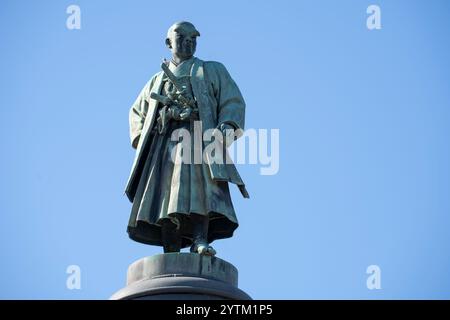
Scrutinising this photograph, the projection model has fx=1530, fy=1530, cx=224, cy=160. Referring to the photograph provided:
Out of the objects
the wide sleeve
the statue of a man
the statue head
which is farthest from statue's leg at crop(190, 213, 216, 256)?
the statue head

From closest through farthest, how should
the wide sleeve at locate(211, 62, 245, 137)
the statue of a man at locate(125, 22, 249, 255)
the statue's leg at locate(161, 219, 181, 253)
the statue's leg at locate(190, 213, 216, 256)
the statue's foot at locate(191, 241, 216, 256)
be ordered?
1. the statue's foot at locate(191, 241, 216, 256)
2. the statue's leg at locate(190, 213, 216, 256)
3. the statue of a man at locate(125, 22, 249, 255)
4. the statue's leg at locate(161, 219, 181, 253)
5. the wide sleeve at locate(211, 62, 245, 137)

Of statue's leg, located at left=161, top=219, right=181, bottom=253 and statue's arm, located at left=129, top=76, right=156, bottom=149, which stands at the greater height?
statue's arm, located at left=129, top=76, right=156, bottom=149

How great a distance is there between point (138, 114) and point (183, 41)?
4.65 feet

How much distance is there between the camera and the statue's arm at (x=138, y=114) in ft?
82.2

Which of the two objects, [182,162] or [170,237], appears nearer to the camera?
[170,237]

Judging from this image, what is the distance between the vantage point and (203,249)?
909 inches

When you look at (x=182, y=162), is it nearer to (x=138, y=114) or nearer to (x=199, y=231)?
(x=199, y=231)

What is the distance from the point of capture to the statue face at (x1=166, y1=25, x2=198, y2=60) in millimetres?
25188

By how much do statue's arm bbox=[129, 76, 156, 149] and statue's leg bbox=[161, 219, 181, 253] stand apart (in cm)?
184

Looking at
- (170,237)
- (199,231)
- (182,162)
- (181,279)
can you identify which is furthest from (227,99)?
(181,279)

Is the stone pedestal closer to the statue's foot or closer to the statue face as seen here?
the statue's foot

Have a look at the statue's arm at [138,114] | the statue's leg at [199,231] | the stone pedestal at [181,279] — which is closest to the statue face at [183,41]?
the statue's arm at [138,114]

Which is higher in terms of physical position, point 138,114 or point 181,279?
point 138,114
